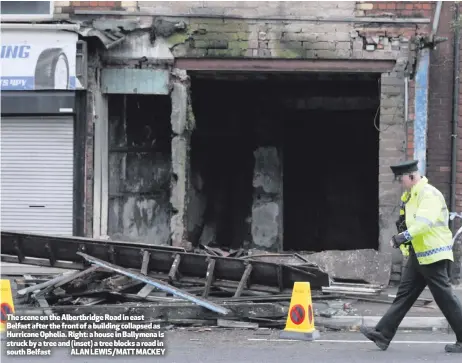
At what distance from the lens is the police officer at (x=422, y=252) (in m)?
7.22

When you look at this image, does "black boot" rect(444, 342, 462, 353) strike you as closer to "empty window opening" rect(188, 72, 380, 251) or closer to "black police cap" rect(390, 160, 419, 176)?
"black police cap" rect(390, 160, 419, 176)

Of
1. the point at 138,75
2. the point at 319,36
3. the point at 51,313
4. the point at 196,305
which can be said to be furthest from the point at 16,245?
the point at 319,36

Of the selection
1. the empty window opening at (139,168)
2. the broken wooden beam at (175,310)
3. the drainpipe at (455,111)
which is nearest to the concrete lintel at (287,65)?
the drainpipe at (455,111)

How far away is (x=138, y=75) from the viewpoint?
41.2 ft

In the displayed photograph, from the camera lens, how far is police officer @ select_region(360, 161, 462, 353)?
722cm

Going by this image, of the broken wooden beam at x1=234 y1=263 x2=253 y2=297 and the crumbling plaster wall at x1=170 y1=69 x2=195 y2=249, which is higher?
the crumbling plaster wall at x1=170 y1=69 x2=195 y2=249

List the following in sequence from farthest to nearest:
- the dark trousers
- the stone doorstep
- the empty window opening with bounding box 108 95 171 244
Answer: the empty window opening with bounding box 108 95 171 244
the stone doorstep
the dark trousers

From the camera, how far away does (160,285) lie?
9.27 m

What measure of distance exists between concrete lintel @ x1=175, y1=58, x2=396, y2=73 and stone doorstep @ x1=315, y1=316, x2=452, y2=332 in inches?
181

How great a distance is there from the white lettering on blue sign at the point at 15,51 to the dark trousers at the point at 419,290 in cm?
735

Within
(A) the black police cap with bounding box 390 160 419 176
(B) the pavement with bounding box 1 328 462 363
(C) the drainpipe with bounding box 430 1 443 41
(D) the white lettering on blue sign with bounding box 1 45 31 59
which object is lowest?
(B) the pavement with bounding box 1 328 462 363

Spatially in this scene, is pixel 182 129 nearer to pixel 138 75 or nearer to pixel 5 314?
pixel 138 75

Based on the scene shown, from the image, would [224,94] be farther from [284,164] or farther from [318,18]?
[318,18]

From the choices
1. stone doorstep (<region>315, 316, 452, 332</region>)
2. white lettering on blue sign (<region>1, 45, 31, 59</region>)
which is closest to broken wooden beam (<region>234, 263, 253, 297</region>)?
stone doorstep (<region>315, 316, 452, 332</region>)
